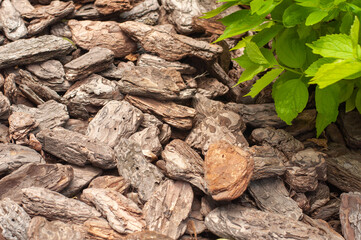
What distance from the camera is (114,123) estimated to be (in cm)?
231

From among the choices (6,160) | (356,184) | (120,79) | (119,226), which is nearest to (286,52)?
(356,184)

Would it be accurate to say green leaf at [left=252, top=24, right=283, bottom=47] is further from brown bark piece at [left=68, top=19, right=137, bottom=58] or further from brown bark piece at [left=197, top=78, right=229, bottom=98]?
brown bark piece at [left=68, top=19, right=137, bottom=58]

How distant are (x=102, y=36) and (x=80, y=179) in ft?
3.69

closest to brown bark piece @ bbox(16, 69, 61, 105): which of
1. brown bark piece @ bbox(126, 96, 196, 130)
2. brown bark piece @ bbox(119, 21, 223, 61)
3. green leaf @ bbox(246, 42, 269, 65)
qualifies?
brown bark piece @ bbox(126, 96, 196, 130)

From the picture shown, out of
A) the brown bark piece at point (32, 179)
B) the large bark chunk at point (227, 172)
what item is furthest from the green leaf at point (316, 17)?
the brown bark piece at point (32, 179)

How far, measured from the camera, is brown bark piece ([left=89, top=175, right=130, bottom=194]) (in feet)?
6.66

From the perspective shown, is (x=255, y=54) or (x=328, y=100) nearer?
(x=255, y=54)

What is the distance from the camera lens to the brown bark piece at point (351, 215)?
187 cm

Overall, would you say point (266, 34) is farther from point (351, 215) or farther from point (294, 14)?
point (351, 215)

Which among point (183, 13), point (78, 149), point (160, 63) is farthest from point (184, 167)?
point (183, 13)

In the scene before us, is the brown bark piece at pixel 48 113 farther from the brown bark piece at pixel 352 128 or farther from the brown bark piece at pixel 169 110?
the brown bark piece at pixel 352 128

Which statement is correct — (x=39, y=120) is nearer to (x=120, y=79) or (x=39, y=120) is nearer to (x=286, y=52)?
(x=120, y=79)

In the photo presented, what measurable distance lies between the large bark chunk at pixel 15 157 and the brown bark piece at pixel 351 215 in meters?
1.53

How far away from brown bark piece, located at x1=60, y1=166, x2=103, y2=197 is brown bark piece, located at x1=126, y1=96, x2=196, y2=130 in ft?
1.62
